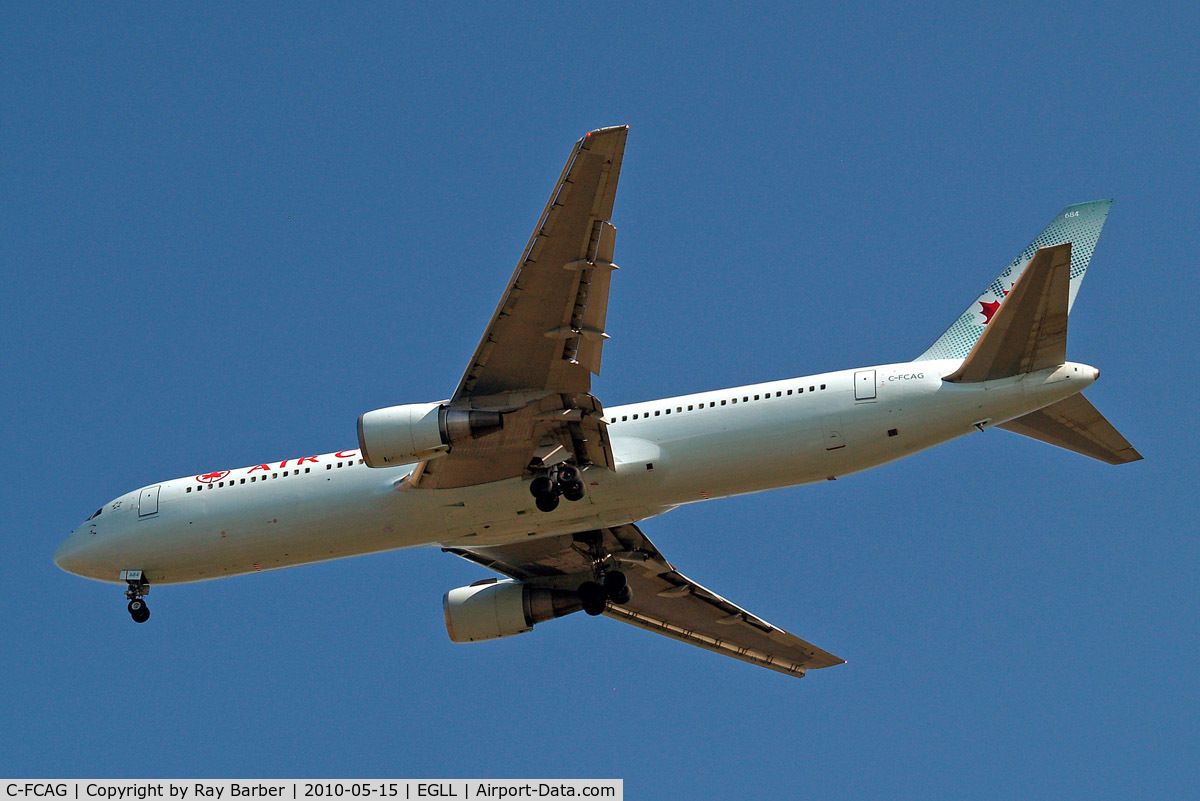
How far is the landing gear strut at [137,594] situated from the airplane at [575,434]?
0.03m

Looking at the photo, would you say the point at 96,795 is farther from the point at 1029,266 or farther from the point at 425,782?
the point at 1029,266

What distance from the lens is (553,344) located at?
2348 centimetres

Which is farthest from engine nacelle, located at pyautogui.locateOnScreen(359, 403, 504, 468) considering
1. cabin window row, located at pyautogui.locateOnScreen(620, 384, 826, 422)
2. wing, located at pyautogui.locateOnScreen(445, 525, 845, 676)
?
wing, located at pyautogui.locateOnScreen(445, 525, 845, 676)

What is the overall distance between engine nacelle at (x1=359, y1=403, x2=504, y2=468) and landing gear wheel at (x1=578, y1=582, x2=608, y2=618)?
6.98 meters

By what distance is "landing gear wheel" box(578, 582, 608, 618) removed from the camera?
97.6ft

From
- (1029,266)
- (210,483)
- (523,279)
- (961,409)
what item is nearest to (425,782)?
(210,483)

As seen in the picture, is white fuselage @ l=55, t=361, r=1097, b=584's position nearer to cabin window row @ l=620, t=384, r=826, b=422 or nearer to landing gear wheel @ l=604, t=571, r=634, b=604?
cabin window row @ l=620, t=384, r=826, b=422

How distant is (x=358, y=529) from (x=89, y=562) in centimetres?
616

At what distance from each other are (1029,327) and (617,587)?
1077 cm

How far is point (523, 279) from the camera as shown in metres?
22.7


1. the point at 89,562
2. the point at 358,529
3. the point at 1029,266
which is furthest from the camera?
the point at 89,562

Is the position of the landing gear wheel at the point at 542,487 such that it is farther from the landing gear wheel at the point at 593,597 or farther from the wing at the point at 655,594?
the landing gear wheel at the point at 593,597

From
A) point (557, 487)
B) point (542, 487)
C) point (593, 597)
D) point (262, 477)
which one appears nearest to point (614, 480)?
point (557, 487)

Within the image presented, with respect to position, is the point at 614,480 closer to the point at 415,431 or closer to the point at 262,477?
the point at 415,431
